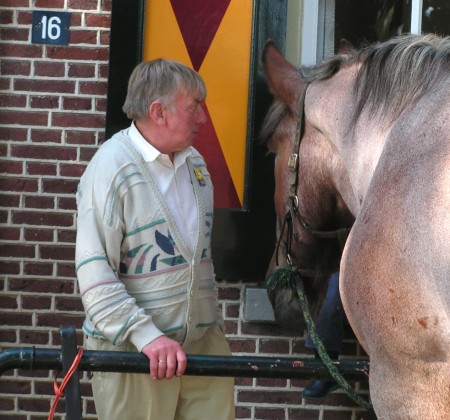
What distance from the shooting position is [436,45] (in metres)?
3.04

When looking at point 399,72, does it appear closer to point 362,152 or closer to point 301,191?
point 362,152

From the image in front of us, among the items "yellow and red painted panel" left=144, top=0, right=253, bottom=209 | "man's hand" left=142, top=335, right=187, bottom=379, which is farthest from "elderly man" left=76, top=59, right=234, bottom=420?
"yellow and red painted panel" left=144, top=0, right=253, bottom=209

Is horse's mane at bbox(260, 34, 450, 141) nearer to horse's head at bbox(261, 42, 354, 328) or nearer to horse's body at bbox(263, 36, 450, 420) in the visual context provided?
horse's body at bbox(263, 36, 450, 420)

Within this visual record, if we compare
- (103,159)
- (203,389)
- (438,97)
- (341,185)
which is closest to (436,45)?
(438,97)

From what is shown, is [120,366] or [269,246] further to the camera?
[269,246]

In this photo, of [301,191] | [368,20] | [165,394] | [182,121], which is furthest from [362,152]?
[368,20]

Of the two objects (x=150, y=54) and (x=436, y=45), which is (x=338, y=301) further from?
(x=436, y=45)

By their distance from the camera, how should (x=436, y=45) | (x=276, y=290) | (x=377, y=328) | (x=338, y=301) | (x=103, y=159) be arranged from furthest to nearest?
1. (x=338, y=301)
2. (x=276, y=290)
3. (x=103, y=159)
4. (x=436, y=45)
5. (x=377, y=328)

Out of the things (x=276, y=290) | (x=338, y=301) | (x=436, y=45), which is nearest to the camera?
(x=436, y=45)

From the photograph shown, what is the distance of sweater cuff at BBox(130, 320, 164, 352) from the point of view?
10.6 feet

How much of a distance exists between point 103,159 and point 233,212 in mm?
1636

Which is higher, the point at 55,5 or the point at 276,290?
the point at 55,5

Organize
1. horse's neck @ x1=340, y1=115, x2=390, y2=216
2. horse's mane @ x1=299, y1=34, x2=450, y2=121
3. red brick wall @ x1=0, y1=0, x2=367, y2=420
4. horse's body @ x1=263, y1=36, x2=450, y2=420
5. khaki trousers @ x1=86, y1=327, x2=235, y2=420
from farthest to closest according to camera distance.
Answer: red brick wall @ x1=0, y1=0, x2=367, y2=420, khaki trousers @ x1=86, y1=327, x2=235, y2=420, horse's neck @ x1=340, y1=115, x2=390, y2=216, horse's mane @ x1=299, y1=34, x2=450, y2=121, horse's body @ x1=263, y1=36, x2=450, y2=420

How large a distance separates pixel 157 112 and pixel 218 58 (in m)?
1.55
